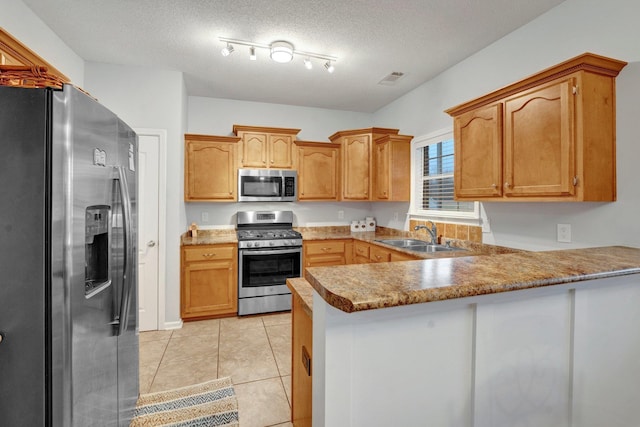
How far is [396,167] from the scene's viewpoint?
12.5ft

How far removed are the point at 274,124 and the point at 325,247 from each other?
1.97 metres

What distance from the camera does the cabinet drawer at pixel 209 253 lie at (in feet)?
11.1

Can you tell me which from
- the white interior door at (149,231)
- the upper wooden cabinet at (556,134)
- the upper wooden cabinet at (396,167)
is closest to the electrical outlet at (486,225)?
the upper wooden cabinet at (556,134)

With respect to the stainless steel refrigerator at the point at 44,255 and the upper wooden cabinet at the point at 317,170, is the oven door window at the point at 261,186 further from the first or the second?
the stainless steel refrigerator at the point at 44,255

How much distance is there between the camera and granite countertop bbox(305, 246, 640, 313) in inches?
32.1

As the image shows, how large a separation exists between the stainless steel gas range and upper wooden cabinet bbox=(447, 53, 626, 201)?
2350mm

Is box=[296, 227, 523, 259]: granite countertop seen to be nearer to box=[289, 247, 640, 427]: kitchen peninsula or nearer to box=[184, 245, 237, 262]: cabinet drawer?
box=[184, 245, 237, 262]: cabinet drawer

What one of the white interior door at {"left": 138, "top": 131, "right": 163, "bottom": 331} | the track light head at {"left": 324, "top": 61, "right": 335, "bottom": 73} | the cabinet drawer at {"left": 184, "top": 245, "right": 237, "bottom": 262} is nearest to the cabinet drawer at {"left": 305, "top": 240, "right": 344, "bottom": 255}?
the cabinet drawer at {"left": 184, "top": 245, "right": 237, "bottom": 262}

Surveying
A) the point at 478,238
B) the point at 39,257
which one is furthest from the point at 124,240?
the point at 478,238

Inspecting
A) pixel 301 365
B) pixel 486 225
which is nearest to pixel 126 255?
pixel 301 365

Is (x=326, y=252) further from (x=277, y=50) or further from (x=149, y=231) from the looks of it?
(x=277, y=50)

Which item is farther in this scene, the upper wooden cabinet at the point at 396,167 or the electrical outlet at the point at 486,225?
the upper wooden cabinet at the point at 396,167

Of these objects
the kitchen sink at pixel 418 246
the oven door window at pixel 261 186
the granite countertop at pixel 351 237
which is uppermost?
the oven door window at pixel 261 186

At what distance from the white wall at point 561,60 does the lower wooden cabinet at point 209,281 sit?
2786 millimetres
